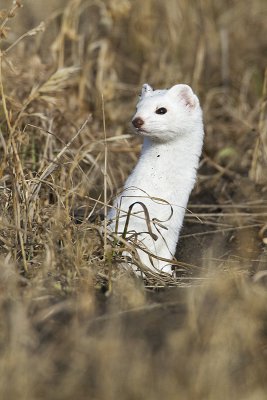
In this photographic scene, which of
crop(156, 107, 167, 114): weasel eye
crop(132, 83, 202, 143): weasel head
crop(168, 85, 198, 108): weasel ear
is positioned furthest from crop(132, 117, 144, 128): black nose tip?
crop(168, 85, 198, 108): weasel ear

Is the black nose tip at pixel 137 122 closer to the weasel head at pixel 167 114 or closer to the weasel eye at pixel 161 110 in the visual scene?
the weasel head at pixel 167 114

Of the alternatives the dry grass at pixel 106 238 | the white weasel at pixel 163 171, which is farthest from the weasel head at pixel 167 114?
the dry grass at pixel 106 238

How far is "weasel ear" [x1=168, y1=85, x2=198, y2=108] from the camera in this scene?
4117 mm

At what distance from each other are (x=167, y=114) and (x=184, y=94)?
17cm

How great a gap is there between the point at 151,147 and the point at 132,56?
3147 mm

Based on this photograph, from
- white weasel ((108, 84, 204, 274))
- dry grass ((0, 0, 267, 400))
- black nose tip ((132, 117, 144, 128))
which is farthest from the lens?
white weasel ((108, 84, 204, 274))

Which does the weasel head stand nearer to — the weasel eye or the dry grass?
the weasel eye

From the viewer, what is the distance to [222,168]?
5.67m

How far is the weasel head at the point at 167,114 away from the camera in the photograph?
3.97 m

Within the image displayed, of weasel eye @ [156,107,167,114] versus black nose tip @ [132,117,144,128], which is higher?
weasel eye @ [156,107,167,114]

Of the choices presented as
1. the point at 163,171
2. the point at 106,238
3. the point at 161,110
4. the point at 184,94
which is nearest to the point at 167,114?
the point at 161,110

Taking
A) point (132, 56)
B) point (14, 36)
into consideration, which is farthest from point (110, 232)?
point (132, 56)

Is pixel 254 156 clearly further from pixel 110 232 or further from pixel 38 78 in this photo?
pixel 110 232

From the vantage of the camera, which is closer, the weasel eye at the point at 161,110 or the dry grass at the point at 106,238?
the dry grass at the point at 106,238
